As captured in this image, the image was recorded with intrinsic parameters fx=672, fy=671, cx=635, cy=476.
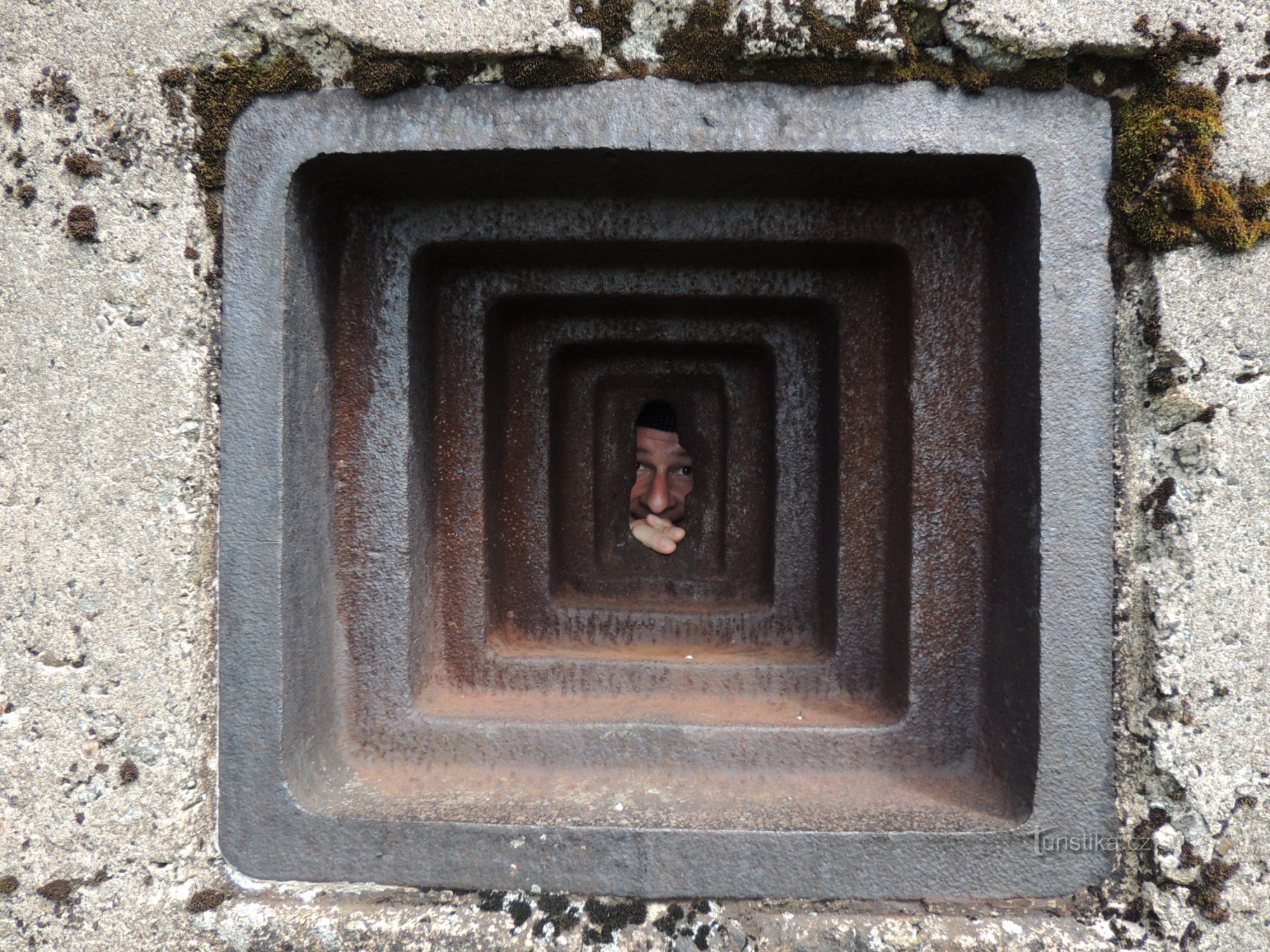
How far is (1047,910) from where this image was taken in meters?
1.21

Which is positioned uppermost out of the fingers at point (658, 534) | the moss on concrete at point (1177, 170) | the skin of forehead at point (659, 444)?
the moss on concrete at point (1177, 170)

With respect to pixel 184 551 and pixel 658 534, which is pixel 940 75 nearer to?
pixel 658 534

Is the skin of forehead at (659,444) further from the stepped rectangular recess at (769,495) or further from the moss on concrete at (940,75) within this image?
the moss on concrete at (940,75)

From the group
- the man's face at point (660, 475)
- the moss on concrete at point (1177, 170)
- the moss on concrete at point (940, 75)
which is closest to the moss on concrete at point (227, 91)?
the moss on concrete at point (940, 75)

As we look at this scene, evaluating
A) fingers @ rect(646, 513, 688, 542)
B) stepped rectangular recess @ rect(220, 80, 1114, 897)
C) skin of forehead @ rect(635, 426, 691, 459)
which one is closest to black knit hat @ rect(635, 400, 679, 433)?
skin of forehead @ rect(635, 426, 691, 459)

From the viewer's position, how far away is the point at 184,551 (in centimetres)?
121

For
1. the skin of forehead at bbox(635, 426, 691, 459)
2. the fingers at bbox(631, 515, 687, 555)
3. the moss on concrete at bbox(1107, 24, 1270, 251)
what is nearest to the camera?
the moss on concrete at bbox(1107, 24, 1270, 251)

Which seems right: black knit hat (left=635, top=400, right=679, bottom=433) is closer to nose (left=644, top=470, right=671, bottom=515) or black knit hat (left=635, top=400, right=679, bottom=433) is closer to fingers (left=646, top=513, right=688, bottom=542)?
nose (left=644, top=470, right=671, bottom=515)

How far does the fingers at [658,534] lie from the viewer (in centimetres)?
194

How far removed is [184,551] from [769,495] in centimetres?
129

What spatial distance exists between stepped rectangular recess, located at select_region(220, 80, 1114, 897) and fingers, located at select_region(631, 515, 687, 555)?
27 cm

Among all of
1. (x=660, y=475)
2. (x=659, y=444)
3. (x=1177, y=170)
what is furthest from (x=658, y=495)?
(x=1177, y=170)

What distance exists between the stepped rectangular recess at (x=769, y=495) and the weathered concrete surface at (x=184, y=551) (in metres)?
0.08

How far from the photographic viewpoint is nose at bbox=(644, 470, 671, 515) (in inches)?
79.1
